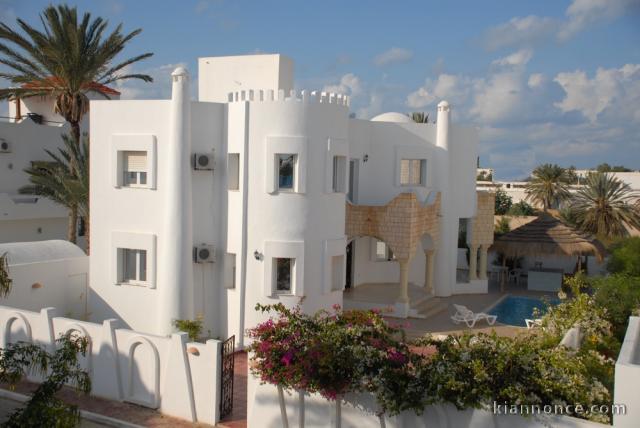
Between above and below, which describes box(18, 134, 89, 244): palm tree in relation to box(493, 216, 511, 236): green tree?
above

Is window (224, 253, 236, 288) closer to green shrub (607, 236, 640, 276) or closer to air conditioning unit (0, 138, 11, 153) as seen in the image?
green shrub (607, 236, 640, 276)

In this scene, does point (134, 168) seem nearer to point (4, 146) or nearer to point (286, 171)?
point (286, 171)

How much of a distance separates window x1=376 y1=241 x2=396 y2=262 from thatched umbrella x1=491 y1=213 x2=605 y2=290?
18.1 feet

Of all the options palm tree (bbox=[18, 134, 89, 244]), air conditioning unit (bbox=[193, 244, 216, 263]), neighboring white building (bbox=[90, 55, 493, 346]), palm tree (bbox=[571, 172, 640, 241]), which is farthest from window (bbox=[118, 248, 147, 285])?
palm tree (bbox=[571, 172, 640, 241])

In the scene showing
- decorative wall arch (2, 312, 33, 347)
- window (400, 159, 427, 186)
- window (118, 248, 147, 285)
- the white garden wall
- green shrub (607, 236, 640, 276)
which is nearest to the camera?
the white garden wall

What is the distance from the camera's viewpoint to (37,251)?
17531mm

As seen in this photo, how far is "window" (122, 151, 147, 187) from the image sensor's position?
17438 mm

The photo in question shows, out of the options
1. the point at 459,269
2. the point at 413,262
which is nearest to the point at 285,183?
the point at 413,262

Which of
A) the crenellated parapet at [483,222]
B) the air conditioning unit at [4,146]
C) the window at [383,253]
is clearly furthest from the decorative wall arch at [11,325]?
the crenellated parapet at [483,222]

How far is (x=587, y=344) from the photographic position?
12812 mm

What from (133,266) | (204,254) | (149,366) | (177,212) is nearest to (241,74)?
(177,212)

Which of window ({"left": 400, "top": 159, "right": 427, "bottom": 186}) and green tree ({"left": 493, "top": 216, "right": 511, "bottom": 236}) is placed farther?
green tree ({"left": 493, "top": 216, "right": 511, "bottom": 236})

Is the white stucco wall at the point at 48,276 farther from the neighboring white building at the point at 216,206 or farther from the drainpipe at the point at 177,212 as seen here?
the drainpipe at the point at 177,212

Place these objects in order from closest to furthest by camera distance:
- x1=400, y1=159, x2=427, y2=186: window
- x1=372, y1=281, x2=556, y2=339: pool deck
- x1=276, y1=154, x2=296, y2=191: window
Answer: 1. x1=276, y1=154, x2=296, y2=191: window
2. x1=372, y1=281, x2=556, y2=339: pool deck
3. x1=400, y1=159, x2=427, y2=186: window
